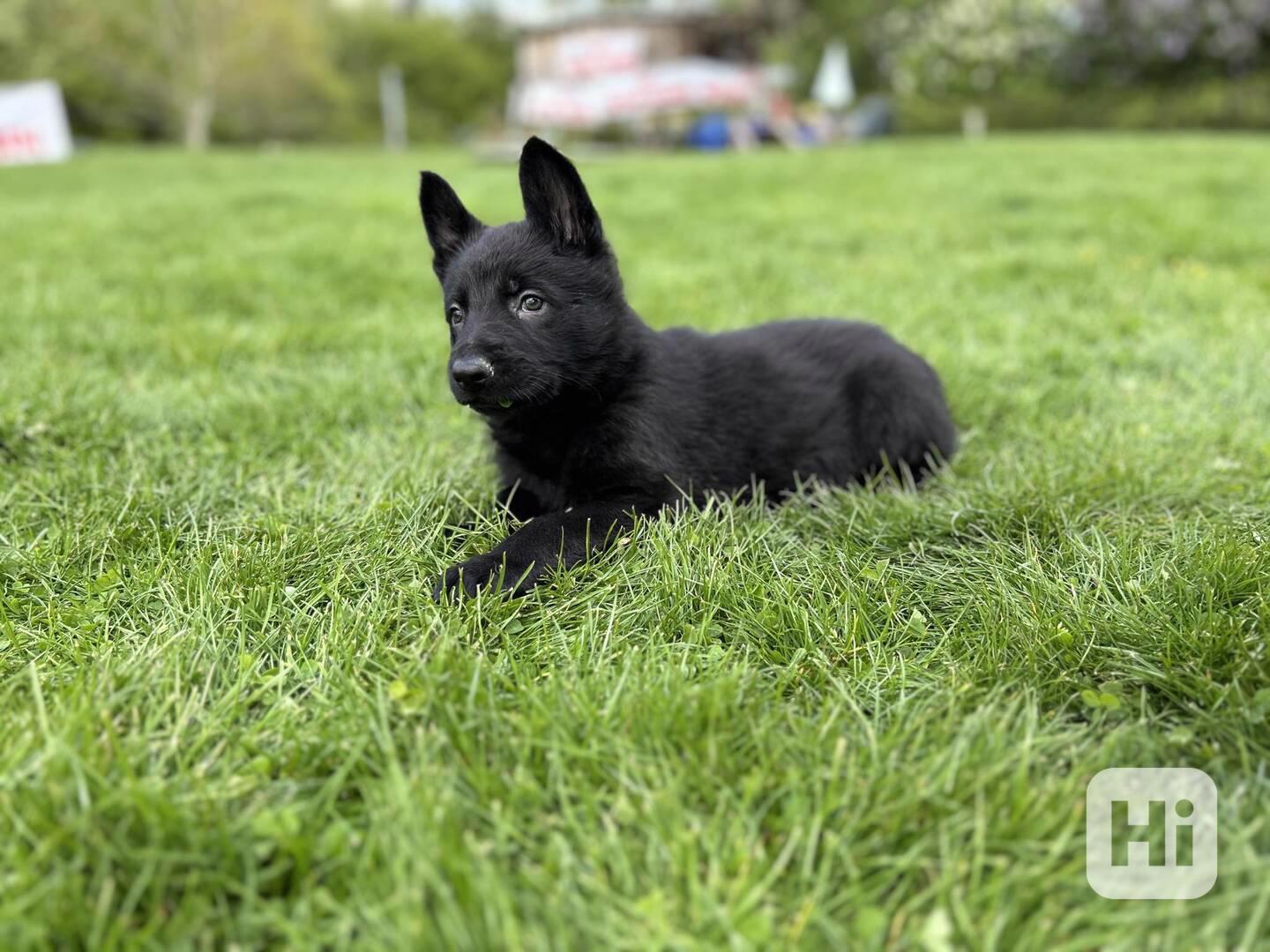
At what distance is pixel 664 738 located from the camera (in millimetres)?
1550

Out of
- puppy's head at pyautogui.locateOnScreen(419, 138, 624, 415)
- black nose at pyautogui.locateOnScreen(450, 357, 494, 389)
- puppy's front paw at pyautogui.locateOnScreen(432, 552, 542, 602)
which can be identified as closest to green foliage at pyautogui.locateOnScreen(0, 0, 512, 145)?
puppy's head at pyautogui.locateOnScreen(419, 138, 624, 415)

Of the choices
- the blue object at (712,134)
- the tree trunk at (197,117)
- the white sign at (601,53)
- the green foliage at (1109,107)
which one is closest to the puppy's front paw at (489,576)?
the blue object at (712,134)

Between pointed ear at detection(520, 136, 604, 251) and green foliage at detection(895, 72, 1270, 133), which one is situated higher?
green foliage at detection(895, 72, 1270, 133)

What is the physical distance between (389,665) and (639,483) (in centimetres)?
94

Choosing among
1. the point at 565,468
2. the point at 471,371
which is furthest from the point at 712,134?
the point at 471,371

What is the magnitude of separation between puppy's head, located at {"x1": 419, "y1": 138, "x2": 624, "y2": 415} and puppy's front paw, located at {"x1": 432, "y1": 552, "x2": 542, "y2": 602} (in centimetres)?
44

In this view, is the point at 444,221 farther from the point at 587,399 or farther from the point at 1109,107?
the point at 1109,107

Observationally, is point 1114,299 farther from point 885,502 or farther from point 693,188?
point 693,188

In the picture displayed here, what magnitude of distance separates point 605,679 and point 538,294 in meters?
1.23

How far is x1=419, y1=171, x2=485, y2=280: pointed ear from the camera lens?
2.71 m

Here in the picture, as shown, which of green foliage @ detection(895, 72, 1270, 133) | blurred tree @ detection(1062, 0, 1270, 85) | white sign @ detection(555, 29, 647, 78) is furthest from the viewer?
white sign @ detection(555, 29, 647, 78)

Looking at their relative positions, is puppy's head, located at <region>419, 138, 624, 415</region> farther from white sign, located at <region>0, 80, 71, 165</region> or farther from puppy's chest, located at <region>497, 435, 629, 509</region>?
white sign, located at <region>0, 80, 71, 165</region>

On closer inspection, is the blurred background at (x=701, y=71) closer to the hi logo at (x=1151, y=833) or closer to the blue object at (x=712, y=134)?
the blue object at (x=712, y=134)

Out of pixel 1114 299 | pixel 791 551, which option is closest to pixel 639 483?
pixel 791 551
